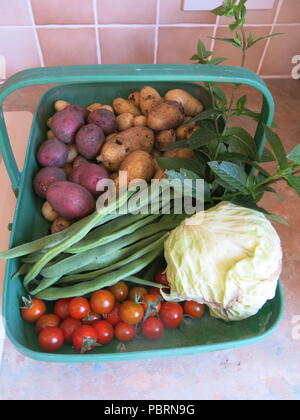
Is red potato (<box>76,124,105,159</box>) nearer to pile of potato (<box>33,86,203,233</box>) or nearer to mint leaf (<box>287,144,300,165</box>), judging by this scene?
pile of potato (<box>33,86,203,233</box>)

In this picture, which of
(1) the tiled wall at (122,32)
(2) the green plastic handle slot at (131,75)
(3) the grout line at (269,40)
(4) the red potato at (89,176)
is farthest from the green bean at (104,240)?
(3) the grout line at (269,40)

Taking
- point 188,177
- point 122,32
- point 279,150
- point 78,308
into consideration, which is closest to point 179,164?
point 188,177

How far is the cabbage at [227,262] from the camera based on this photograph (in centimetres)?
50

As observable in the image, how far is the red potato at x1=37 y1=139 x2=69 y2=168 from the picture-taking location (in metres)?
0.70

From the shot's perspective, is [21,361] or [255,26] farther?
[255,26]

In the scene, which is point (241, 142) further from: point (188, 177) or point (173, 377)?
point (173, 377)

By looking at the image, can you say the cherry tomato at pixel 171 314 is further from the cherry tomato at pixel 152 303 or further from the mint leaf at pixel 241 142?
the mint leaf at pixel 241 142

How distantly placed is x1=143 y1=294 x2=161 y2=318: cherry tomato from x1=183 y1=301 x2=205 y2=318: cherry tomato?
44 millimetres

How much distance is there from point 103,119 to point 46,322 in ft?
1.31

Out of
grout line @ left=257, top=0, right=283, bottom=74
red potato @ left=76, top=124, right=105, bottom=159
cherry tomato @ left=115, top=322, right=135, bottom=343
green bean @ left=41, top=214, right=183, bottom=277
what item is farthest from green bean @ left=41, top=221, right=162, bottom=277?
grout line @ left=257, top=0, right=283, bottom=74

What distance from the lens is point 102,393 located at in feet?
1.75
